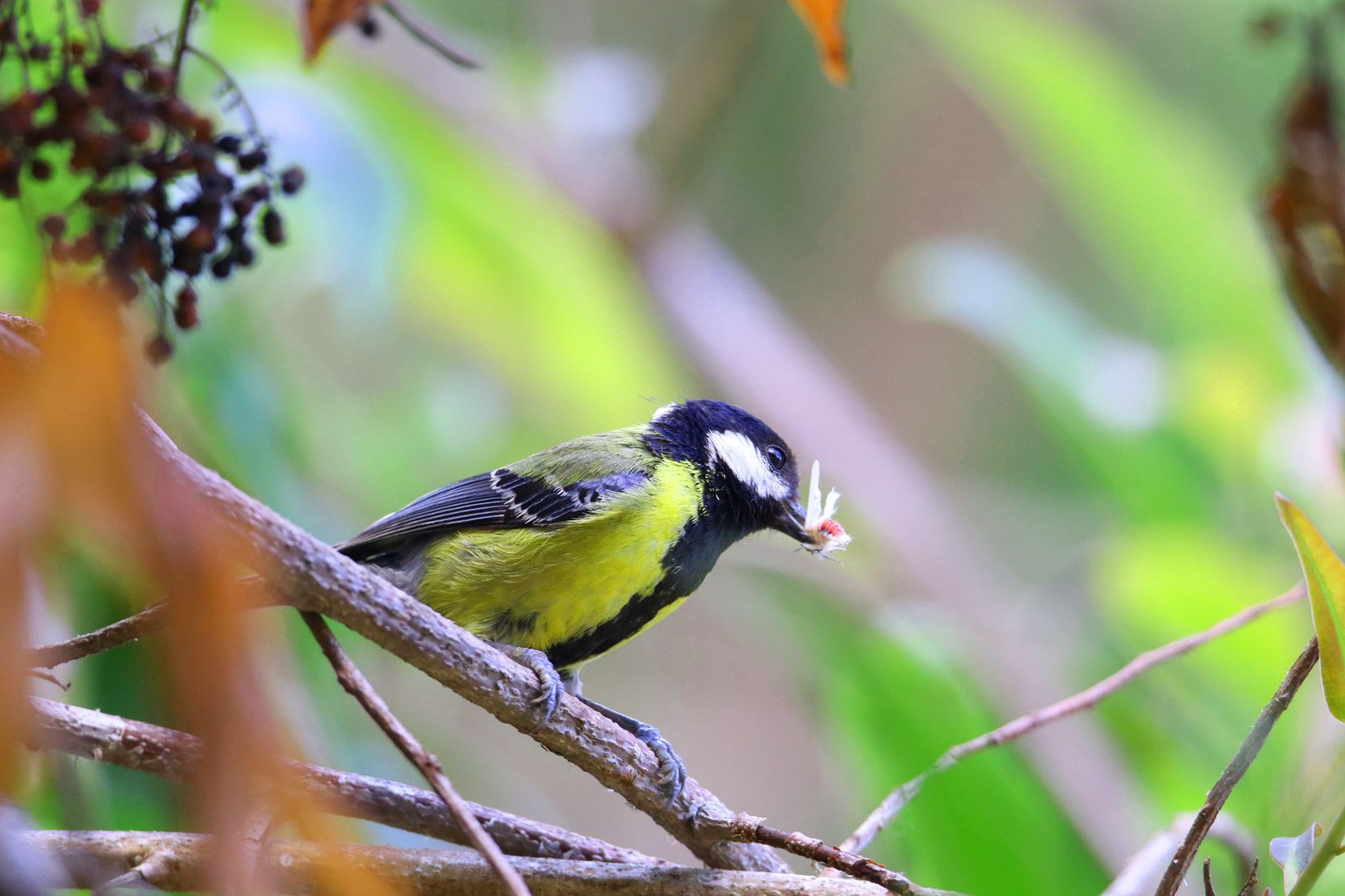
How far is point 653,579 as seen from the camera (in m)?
1.82

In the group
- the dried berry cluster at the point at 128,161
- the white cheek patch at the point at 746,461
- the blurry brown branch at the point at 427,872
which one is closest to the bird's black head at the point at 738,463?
the white cheek patch at the point at 746,461

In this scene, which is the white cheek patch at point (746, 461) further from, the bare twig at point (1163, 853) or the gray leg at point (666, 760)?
the bare twig at point (1163, 853)

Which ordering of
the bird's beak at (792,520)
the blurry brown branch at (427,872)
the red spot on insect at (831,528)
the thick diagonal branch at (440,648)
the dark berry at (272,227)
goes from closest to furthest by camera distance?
the thick diagonal branch at (440,648)
the blurry brown branch at (427,872)
the dark berry at (272,227)
the red spot on insect at (831,528)
the bird's beak at (792,520)

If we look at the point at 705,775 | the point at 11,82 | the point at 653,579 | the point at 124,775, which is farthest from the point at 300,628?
the point at 705,775

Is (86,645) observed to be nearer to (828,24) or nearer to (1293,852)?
(828,24)

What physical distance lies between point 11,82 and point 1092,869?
245 centimetres

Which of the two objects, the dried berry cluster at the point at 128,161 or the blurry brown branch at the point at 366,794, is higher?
the dried berry cluster at the point at 128,161

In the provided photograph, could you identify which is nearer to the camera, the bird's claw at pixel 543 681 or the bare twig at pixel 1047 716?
the bird's claw at pixel 543 681

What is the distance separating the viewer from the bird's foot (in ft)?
3.79

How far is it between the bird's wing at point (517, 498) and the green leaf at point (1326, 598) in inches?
41.9

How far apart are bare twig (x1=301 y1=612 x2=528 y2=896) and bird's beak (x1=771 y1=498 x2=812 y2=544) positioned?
1140mm

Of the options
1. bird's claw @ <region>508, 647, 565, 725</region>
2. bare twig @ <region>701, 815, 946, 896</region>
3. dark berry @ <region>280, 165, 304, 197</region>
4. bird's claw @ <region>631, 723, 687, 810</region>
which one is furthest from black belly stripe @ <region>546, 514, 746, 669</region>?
dark berry @ <region>280, 165, 304, 197</region>

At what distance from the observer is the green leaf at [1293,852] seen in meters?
1.00

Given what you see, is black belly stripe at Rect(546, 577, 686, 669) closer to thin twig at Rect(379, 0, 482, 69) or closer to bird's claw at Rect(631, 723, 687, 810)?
bird's claw at Rect(631, 723, 687, 810)
